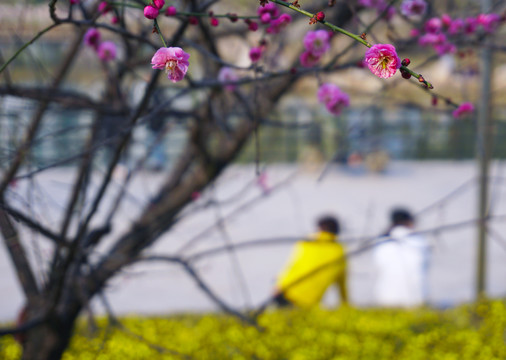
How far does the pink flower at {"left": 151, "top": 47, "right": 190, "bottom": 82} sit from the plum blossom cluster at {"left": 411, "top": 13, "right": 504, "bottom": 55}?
142 centimetres

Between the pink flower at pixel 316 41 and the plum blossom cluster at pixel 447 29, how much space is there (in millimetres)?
498

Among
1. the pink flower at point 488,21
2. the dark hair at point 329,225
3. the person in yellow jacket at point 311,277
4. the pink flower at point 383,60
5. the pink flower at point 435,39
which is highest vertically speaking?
the pink flower at point 488,21

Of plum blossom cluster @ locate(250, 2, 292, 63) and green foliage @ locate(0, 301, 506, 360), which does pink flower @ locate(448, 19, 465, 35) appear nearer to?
plum blossom cluster @ locate(250, 2, 292, 63)

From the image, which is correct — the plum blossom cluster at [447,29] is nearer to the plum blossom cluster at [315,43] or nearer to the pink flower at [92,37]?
the plum blossom cluster at [315,43]

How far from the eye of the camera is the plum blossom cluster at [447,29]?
2.21 metres

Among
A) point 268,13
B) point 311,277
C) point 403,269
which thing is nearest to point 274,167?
point 403,269

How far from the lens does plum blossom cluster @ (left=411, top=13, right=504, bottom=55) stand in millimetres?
2207

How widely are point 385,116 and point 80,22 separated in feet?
56.4

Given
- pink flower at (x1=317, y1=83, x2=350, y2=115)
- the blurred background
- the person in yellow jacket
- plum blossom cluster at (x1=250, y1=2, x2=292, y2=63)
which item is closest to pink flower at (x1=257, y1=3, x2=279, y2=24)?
plum blossom cluster at (x1=250, y1=2, x2=292, y2=63)

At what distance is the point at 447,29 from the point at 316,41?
722mm

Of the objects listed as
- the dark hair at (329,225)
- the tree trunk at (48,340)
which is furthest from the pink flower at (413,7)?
the dark hair at (329,225)

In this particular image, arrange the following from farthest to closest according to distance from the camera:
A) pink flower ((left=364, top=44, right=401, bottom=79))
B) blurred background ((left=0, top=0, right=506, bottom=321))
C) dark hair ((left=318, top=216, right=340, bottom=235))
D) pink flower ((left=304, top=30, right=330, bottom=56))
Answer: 1. dark hair ((left=318, top=216, right=340, bottom=235))
2. blurred background ((left=0, top=0, right=506, bottom=321))
3. pink flower ((left=304, top=30, right=330, bottom=56))
4. pink flower ((left=364, top=44, right=401, bottom=79))

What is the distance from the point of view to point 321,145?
52.6 ft

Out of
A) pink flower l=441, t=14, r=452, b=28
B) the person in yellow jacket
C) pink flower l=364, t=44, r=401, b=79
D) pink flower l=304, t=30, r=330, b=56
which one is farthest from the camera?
the person in yellow jacket
